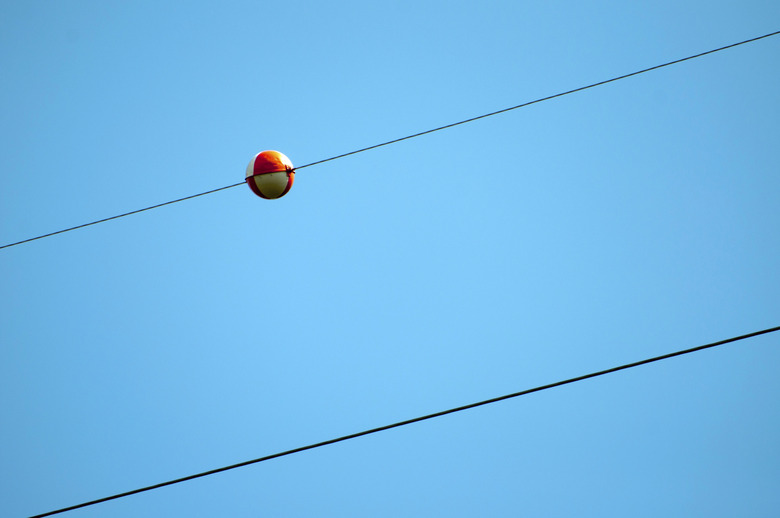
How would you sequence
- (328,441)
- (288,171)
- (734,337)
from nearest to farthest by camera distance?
(734,337) < (328,441) < (288,171)

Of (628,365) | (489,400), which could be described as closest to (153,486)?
(489,400)

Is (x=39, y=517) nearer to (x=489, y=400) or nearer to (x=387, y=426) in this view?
(x=387, y=426)

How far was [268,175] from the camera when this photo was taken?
5371mm

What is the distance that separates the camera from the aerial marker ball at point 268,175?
538 centimetres

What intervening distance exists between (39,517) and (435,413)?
2.05 m

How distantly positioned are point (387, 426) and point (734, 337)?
164 cm

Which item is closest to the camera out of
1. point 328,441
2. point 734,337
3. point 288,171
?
point 734,337

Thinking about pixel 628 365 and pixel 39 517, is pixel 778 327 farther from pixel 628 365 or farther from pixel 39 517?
pixel 39 517

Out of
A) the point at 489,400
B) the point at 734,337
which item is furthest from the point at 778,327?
the point at 489,400

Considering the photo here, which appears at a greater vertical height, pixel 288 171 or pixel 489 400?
pixel 288 171

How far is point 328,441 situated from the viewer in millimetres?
3877

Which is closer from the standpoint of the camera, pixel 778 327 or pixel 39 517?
pixel 778 327

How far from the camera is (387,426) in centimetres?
385

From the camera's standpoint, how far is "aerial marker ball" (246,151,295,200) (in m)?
5.38
